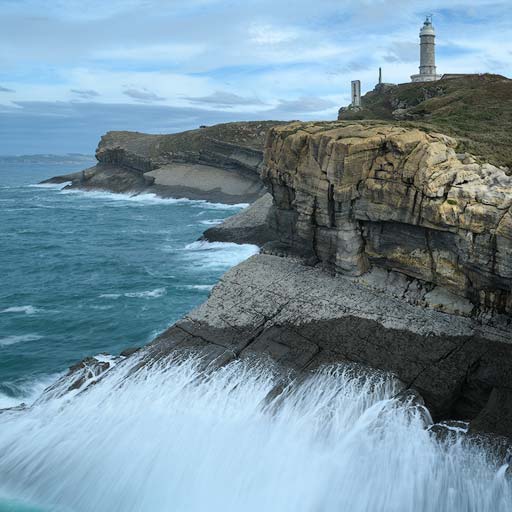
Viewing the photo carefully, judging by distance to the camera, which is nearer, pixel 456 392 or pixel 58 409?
pixel 456 392

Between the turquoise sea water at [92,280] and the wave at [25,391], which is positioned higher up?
the turquoise sea water at [92,280]

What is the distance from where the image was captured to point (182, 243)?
53.8 m

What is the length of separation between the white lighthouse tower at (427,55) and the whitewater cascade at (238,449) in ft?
213

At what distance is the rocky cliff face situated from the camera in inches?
893

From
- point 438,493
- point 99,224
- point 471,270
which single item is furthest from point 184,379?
point 99,224

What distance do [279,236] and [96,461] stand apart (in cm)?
1865

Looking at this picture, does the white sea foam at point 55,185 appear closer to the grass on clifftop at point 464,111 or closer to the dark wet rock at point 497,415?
A: the grass on clifftop at point 464,111

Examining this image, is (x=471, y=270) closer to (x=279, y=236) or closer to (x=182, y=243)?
(x=279, y=236)

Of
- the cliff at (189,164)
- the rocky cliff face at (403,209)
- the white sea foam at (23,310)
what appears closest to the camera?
the rocky cliff face at (403,209)

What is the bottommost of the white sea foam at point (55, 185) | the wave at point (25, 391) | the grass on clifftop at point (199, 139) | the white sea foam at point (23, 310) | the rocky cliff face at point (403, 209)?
the wave at point (25, 391)

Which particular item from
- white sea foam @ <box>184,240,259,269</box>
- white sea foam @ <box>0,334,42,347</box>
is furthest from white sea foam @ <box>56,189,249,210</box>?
white sea foam @ <box>0,334,42,347</box>

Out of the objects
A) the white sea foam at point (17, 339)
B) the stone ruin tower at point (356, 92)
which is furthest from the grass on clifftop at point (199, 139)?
the white sea foam at point (17, 339)

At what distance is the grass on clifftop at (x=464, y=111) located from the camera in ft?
97.5

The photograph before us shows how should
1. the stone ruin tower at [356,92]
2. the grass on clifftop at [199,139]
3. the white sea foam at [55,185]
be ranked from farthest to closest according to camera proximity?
the white sea foam at [55,185] → the grass on clifftop at [199,139] → the stone ruin tower at [356,92]
